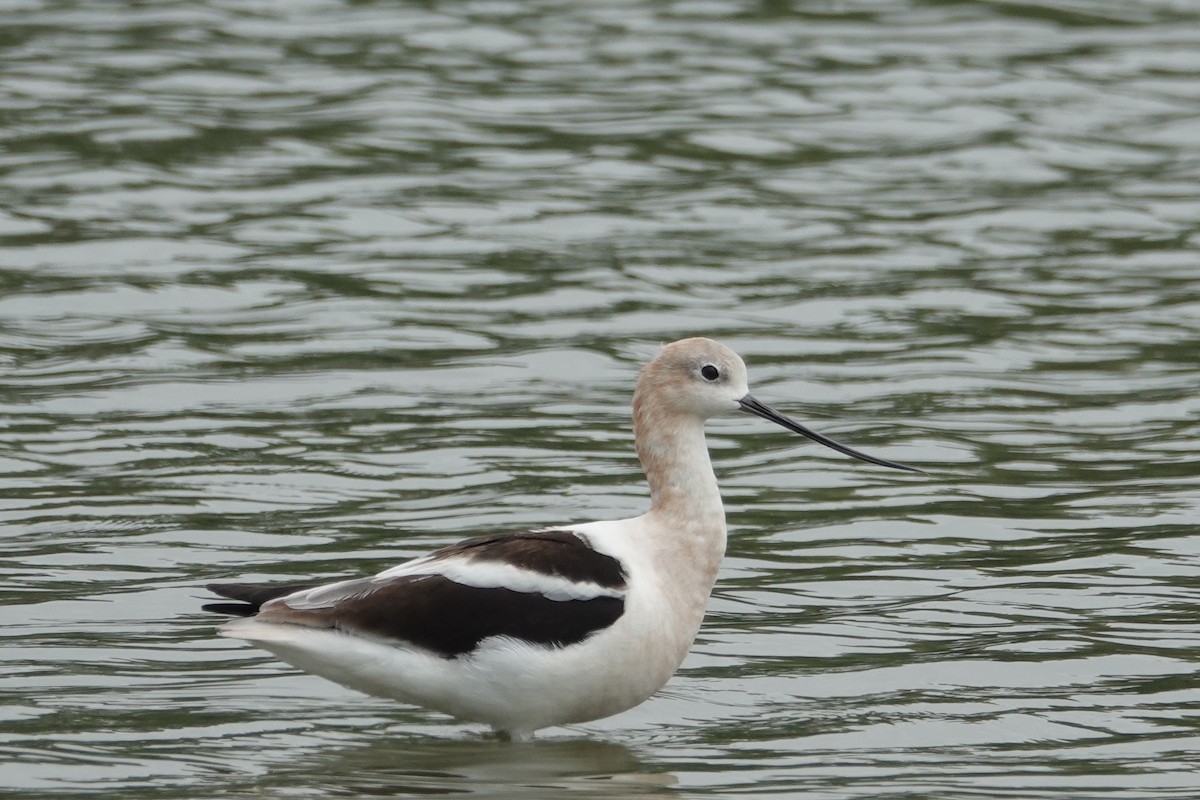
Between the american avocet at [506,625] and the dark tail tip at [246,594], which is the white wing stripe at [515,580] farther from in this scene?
the dark tail tip at [246,594]

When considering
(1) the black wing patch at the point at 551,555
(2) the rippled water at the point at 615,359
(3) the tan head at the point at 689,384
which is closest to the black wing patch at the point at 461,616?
(1) the black wing patch at the point at 551,555

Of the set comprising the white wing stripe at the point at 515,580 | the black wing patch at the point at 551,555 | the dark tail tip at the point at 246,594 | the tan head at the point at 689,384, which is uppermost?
the tan head at the point at 689,384

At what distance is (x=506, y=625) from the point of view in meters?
8.45

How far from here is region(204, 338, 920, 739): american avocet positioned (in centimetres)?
845

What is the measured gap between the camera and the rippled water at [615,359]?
886 cm

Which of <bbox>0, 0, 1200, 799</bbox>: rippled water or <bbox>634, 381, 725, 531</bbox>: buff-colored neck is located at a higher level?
<bbox>634, 381, 725, 531</bbox>: buff-colored neck

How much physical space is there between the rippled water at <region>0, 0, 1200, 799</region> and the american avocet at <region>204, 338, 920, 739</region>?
298 mm

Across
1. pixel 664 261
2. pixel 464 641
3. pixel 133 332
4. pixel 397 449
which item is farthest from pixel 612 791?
pixel 664 261

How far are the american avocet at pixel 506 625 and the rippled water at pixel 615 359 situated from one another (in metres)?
0.30

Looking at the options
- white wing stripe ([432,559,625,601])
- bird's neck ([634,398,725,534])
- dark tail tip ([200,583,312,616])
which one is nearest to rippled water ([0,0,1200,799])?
dark tail tip ([200,583,312,616])

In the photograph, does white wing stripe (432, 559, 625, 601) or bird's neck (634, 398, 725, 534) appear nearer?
white wing stripe (432, 559, 625, 601)

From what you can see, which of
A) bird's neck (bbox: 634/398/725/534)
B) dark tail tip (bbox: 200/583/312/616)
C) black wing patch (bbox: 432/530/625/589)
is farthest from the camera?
bird's neck (bbox: 634/398/725/534)

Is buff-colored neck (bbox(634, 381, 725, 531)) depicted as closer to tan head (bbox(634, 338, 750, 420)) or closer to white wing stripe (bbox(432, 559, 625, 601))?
tan head (bbox(634, 338, 750, 420))

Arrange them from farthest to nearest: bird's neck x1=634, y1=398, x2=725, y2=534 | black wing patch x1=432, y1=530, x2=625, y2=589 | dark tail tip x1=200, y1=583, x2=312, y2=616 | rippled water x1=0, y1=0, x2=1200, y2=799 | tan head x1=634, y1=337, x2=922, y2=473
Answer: tan head x1=634, y1=337, x2=922, y2=473 < bird's neck x1=634, y1=398, x2=725, y2=534 < rippled water x1=0, y1=0, x2=1200, y2=799 < dark tail tip x1=200, y1=583, x2=312, y2=616 < black wing patch x1=432, y1=530, x2=625, y2=589
